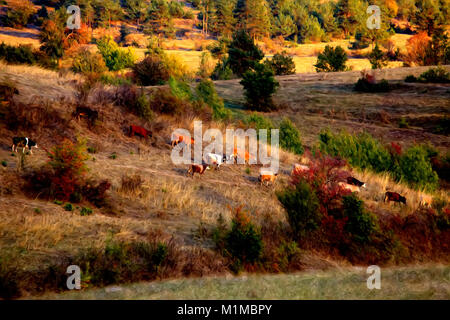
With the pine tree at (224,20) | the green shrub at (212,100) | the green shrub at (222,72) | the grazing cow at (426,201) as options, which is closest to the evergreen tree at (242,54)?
the green shrub at (222,72)

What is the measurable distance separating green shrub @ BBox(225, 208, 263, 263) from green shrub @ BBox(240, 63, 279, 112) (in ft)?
77.8

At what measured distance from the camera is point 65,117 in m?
13.7

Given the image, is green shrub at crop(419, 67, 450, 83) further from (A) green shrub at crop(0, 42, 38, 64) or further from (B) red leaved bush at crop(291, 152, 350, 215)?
(A) green shrub at crop(0, 42, 38, 64)

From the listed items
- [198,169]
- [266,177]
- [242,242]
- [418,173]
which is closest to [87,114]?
[198,169]

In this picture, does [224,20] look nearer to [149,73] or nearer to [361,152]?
[149,73]

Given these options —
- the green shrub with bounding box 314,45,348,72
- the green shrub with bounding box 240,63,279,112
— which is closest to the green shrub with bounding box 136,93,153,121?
the green shrub with bounding box 240,63,279,112

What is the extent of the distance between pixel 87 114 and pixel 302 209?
974 cm

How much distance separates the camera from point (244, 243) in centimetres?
718

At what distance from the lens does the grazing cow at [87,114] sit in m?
14.3

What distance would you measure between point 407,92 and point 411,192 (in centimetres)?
2278

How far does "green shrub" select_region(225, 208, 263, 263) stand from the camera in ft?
23.3

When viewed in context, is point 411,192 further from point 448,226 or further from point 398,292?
point 398,292
